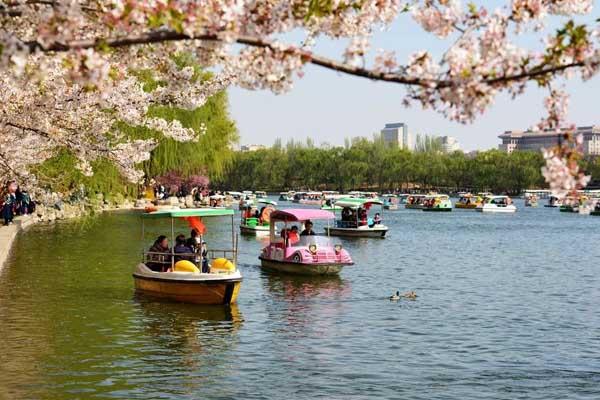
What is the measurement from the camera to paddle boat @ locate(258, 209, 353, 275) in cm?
3497

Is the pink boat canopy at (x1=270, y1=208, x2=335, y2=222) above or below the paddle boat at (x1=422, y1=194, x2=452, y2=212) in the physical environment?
above

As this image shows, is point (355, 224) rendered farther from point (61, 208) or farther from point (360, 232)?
point (61, 208)

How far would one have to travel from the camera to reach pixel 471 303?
98.2 ft

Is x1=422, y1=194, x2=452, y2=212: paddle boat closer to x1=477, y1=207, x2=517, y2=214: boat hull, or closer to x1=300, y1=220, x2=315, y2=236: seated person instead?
x1=477, y1=207, x2=517, y2=214: boat hull

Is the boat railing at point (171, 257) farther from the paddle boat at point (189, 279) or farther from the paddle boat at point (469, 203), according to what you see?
the paddle boat at point (469, 203)

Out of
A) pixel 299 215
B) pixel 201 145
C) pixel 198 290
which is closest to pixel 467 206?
pixel 201 145

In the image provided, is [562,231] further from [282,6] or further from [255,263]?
[282,6]

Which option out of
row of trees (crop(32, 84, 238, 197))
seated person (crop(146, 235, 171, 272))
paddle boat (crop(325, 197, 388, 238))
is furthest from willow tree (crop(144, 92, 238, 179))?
seated person (crop(146, 235, 171, 272))

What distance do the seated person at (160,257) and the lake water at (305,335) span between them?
1.61 feet

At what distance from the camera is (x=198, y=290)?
25.9m

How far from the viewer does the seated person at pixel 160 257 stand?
26906 mm

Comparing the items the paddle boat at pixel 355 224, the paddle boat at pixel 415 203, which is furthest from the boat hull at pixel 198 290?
the paddle boat at pixel 415 203

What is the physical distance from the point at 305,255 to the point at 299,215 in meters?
3.18

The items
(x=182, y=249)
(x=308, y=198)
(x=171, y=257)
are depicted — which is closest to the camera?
(x=182, y=249)
